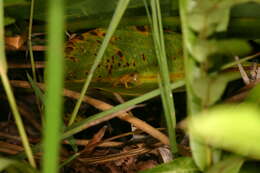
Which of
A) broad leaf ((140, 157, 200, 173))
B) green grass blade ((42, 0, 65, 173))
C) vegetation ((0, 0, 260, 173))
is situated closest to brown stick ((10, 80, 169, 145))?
vegetation ((0, 0, 260, 173))

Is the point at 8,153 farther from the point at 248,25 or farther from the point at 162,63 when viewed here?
the point at 248,25

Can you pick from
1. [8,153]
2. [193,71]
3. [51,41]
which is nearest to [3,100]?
[8,153]

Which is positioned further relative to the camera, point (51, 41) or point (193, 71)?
point (193, 71)

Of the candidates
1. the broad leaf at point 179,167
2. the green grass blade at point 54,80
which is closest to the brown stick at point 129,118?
the broad leaf at point 179,167

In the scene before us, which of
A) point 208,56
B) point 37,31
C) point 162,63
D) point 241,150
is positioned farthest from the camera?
point 37,31

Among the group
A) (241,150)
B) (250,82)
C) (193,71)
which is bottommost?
(241,150)

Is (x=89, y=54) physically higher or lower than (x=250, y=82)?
higher

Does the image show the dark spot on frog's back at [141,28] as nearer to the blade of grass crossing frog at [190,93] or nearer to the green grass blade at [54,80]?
the blade of grass crossing frog at [190,93]

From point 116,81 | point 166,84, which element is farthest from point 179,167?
point 116,81
